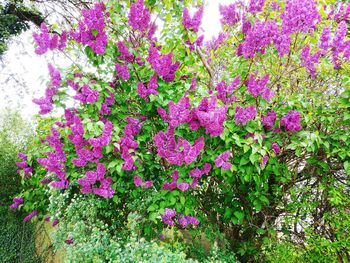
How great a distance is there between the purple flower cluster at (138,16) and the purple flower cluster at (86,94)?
606 mm

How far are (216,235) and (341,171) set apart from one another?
1.34 metres

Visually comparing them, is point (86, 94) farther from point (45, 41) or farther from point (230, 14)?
point (230, 14)

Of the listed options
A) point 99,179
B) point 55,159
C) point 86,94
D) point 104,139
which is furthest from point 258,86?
point 55,159

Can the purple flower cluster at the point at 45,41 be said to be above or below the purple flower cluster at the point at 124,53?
below

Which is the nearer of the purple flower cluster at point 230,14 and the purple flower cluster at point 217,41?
the purple flower cluster at point 230,14

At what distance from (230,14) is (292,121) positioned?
1.44 metres

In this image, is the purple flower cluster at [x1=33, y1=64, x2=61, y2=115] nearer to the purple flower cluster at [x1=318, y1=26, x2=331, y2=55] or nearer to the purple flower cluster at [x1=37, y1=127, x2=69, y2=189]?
the purple flower cluster at [x1=37, y1=127, x2=69, y2=189]

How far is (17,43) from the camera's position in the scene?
808cm

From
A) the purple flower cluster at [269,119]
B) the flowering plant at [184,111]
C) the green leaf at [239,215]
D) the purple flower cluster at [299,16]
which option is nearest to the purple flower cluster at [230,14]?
the flowering plant at [184,111]

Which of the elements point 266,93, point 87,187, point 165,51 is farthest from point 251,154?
point 165,51

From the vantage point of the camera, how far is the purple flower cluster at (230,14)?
361 cm

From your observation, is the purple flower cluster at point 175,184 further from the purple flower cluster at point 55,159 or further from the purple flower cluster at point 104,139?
the purple flower cluster at point 55,159

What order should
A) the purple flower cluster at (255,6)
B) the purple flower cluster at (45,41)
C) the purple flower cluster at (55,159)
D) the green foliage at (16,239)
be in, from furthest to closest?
the green foliage at (16,239), the purple flower cluster at (255,6), the purple flower cluster at (55,159), the purple flower cluster at (45,41)

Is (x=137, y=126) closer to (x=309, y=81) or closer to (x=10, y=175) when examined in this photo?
(x=309, y=81)
